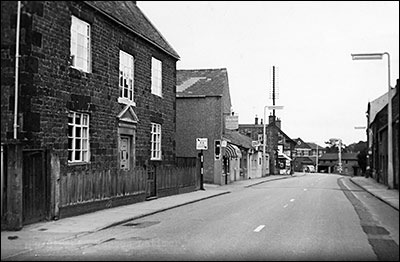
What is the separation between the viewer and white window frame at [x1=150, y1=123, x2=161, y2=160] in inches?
969

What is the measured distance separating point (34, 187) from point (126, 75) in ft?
27.7

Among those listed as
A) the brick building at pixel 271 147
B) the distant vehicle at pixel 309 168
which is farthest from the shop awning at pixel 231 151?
the distant vehicle at pixel 309 168

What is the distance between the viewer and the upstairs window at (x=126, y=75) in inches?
796

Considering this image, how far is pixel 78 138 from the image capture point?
16797 millimetres

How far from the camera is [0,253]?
31.4 ft

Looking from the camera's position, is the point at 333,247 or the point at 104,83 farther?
the point at 104,83

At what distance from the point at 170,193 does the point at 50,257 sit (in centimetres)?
1522

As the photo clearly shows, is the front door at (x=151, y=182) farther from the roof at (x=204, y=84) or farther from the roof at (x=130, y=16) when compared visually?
the roof at (x=204, y=84)

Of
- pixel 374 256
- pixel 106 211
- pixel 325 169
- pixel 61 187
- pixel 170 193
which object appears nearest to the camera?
pixel 374 256

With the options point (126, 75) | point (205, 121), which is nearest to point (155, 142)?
point (126, 75)

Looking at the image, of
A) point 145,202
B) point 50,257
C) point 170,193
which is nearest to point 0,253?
point 50,257

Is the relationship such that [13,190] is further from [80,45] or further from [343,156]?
[343,156]

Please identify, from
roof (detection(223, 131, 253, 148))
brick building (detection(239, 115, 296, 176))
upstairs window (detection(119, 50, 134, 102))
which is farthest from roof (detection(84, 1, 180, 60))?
brick building (detection(239, 115, 296, 176))

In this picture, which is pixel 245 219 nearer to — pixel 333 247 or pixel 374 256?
pixel 333 247
